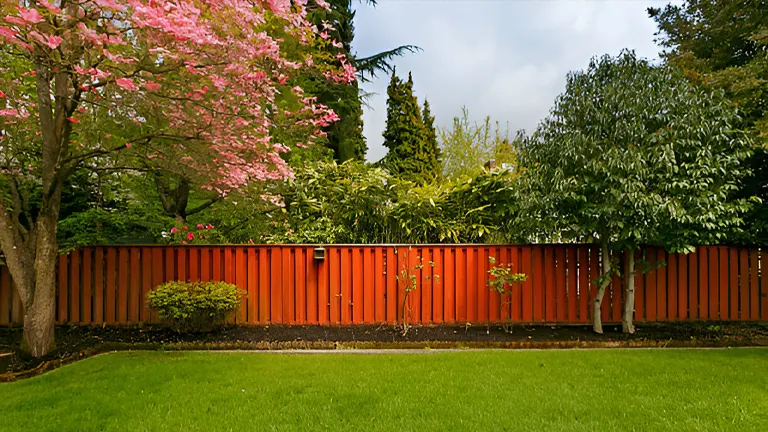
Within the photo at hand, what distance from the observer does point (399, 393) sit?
3.37m

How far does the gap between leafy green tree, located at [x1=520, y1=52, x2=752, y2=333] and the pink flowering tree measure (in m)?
3.71

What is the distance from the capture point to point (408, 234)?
6.43 meters

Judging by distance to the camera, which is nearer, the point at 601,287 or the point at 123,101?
the point at 123,101

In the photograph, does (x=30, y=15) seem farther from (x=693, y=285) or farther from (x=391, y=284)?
(x=693, y=285)

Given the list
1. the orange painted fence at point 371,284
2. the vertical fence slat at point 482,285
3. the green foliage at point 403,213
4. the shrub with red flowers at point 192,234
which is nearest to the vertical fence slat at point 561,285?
the orange painted fence at point 371,284

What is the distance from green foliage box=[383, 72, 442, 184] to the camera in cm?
1616

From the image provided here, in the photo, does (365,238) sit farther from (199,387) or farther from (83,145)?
(83,145)

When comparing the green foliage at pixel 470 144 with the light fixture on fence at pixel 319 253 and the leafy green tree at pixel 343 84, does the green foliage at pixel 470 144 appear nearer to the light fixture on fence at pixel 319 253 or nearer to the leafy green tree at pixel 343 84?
the leafy green tree at pixel 343 84

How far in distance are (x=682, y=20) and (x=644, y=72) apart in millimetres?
4585

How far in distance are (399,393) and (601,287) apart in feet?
12.1

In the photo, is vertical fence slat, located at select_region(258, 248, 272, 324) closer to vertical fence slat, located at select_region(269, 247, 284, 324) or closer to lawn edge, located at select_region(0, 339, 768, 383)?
vertical fence slat, located at select_region(269, 247, 284, 324)

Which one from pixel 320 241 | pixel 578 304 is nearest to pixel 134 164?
pixel 320 241

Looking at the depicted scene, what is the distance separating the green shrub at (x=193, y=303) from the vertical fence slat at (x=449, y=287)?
116 inches

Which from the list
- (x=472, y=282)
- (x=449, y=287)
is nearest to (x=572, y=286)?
(x=472, y=282)
